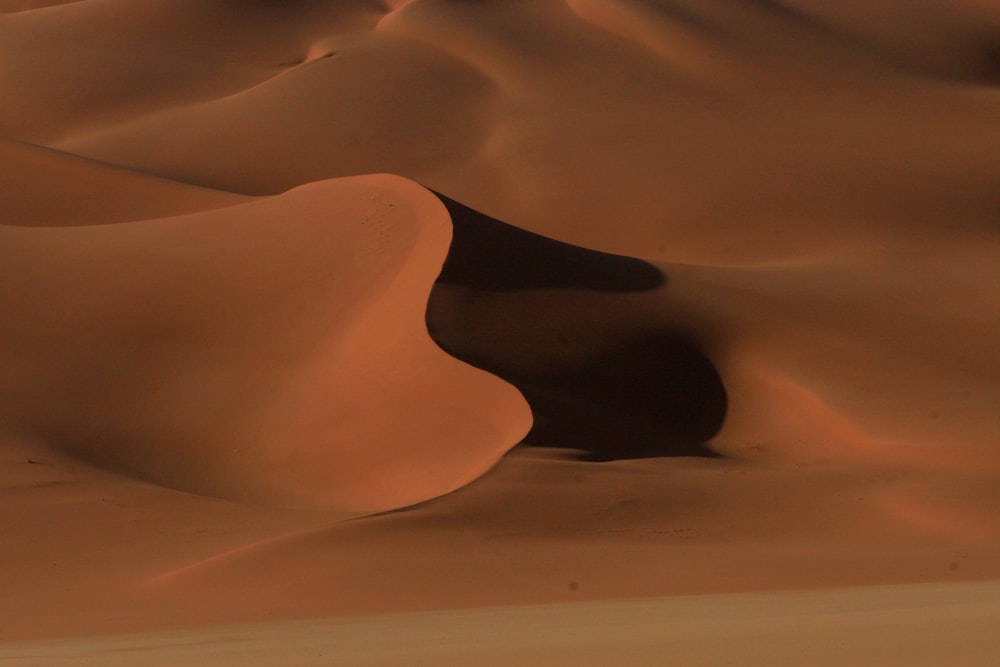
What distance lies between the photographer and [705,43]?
27438 millimetres

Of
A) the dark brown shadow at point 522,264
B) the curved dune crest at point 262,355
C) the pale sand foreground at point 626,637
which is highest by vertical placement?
the dark brown shadow at point 522,264

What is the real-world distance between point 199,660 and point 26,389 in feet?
25.1

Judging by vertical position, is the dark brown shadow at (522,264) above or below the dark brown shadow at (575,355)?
above

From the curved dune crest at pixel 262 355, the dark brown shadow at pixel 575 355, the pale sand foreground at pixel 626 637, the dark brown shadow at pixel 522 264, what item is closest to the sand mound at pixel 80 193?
the curved dune crest at pixel 262 355

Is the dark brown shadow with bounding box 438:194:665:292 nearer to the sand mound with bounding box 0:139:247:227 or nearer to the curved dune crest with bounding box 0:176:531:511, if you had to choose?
the curved dune crest with bounding box 0:176:531:511

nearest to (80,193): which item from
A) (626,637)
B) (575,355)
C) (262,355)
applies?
(262,355)

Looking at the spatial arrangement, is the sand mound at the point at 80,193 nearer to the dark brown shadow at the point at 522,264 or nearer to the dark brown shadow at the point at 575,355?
the dark brown shadow at the point at 522,264

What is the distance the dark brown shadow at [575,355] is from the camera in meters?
10.8

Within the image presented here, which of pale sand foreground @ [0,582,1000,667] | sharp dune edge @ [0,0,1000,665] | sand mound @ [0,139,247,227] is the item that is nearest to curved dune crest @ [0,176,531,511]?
sharp dune edge @ [0,0,1000,665]

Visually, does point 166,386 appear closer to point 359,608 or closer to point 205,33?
point 359,608

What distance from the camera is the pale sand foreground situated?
4.35 m

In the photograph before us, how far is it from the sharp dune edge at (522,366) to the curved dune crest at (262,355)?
0.04 metres

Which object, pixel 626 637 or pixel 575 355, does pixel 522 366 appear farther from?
pixel 626 637

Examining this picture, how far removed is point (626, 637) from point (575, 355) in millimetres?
7360
